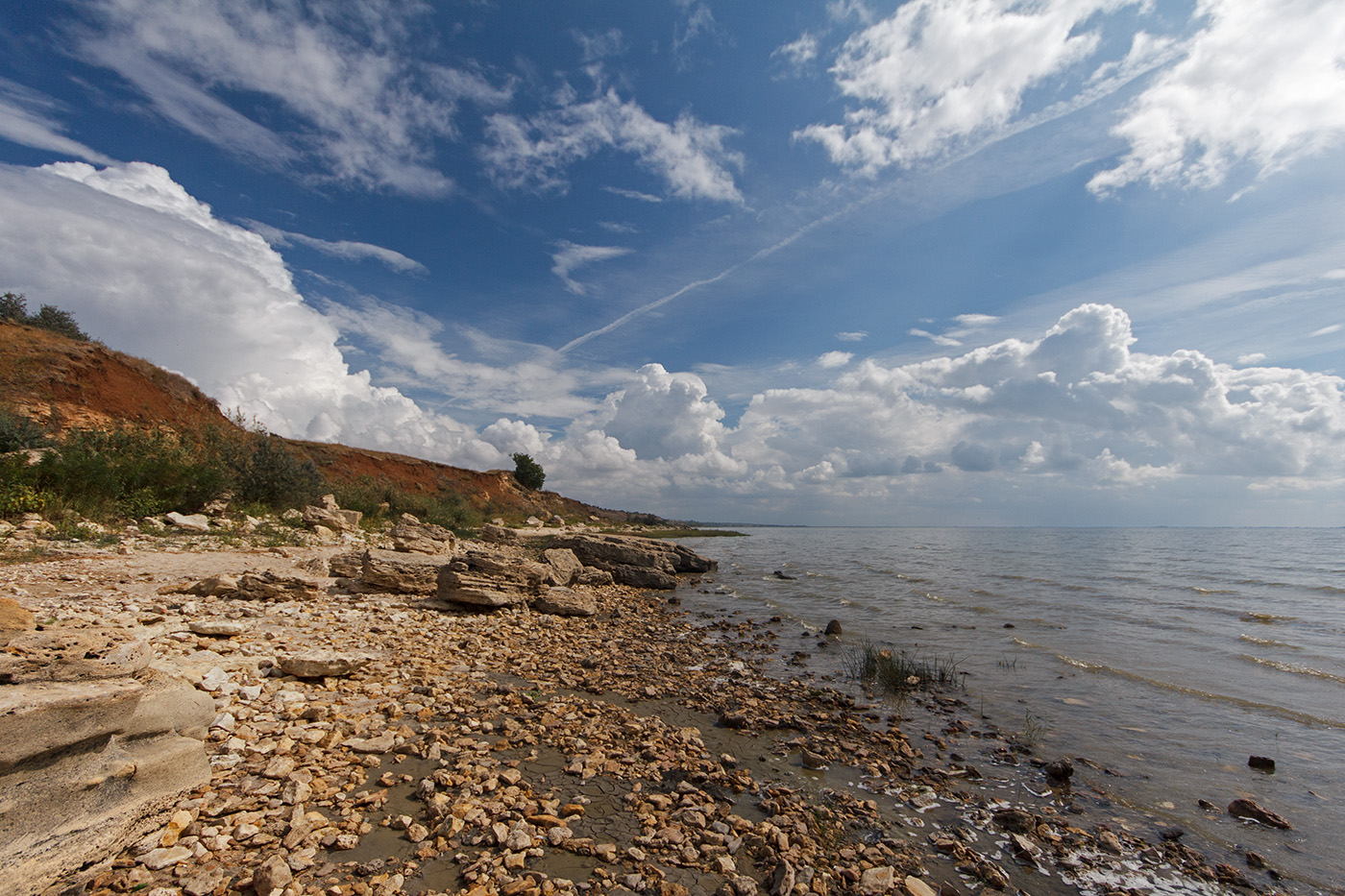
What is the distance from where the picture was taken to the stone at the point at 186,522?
15.9 metres

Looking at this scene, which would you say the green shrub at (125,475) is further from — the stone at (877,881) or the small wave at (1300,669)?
the small wave at (1300,669)

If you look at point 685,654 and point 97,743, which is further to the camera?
point 685,654

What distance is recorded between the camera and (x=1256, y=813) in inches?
216

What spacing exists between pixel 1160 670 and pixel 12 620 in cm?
1627

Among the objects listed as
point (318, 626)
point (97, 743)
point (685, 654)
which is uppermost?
point (97, 743)

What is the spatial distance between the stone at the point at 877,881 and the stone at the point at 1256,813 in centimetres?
428

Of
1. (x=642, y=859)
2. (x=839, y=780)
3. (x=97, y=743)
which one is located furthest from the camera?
(x=839, y=780)

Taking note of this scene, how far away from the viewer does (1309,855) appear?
16.3 ft

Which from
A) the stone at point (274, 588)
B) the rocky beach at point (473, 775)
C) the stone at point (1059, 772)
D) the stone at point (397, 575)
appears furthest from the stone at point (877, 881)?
the stone at point (397, 575)

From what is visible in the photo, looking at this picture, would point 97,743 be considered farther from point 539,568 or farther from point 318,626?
point 539,568

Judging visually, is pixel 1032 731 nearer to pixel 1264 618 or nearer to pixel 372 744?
pixel 372 744

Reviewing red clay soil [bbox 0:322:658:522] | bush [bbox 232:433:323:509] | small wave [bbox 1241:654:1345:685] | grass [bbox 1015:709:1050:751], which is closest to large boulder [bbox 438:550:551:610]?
grass [bbox 1015:709:1050:751]

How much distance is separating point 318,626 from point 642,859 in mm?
7478

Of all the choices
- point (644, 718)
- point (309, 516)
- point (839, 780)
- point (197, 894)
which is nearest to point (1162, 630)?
point (839, 780)
